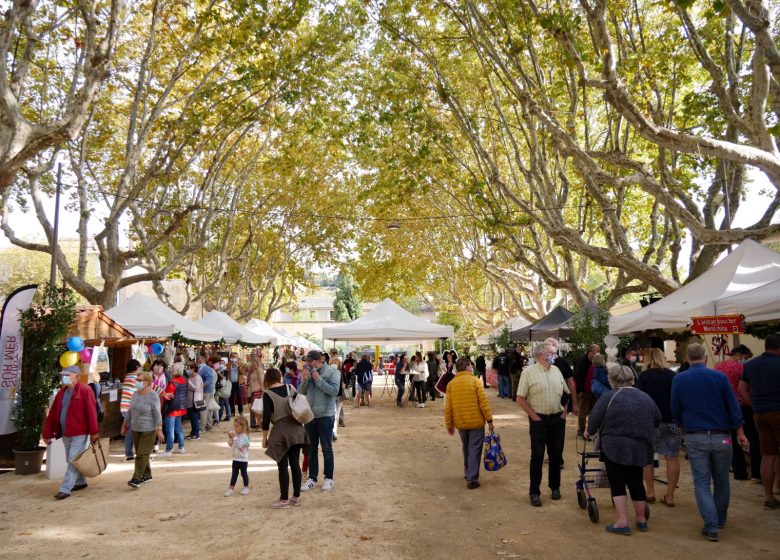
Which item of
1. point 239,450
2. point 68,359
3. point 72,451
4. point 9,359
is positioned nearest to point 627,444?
point 239,450

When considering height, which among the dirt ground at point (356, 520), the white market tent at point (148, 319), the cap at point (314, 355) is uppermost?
the white market tent at point (148, 319)

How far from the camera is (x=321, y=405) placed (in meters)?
7.31

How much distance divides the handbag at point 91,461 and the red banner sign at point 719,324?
7.62 m

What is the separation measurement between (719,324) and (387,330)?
11.7 meters

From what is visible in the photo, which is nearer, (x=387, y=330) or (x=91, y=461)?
(x=91, y=461)

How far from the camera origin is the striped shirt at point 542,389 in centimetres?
654

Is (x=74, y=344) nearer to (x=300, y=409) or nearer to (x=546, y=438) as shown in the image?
(x=300, y=409)

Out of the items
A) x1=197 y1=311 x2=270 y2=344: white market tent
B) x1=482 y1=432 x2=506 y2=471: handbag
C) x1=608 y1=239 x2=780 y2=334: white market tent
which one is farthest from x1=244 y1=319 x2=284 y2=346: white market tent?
x1=482 y1=432 x2=506 y2=471: handbag

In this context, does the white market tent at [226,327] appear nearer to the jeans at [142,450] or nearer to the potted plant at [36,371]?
the potted plant at [36,371]

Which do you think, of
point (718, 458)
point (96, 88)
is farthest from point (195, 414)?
point (718, 458)

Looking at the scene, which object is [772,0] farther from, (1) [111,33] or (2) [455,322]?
(2) [455,322]

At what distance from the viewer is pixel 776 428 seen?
5.85 metres

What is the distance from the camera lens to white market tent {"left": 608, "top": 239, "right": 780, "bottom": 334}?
7.17 metres

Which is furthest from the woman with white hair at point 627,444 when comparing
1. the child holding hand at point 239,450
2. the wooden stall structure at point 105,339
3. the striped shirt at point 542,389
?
the wooden stall structure at point 105,339
